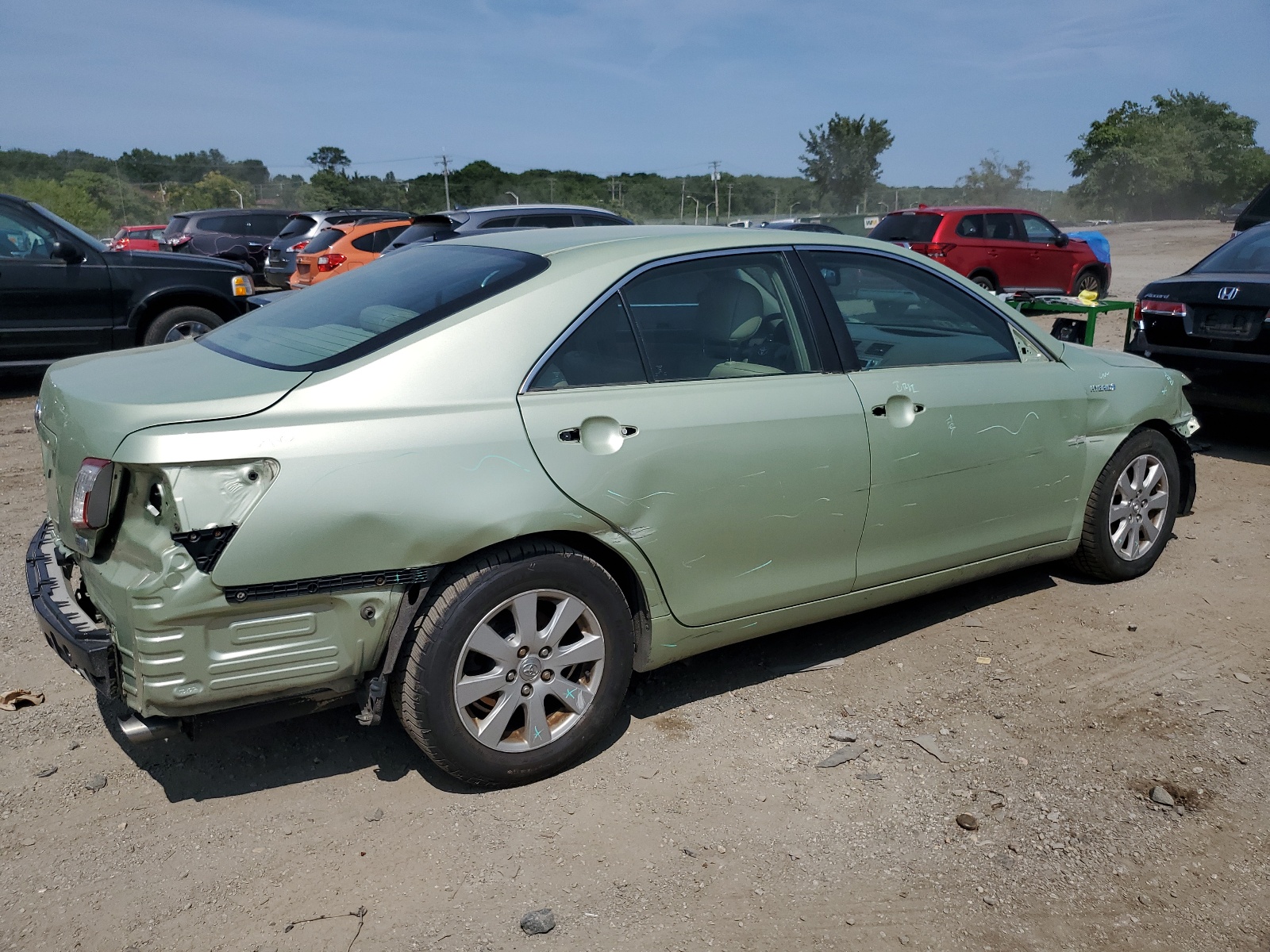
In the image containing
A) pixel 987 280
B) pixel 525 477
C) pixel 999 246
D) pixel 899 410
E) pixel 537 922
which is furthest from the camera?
pixel 987 280

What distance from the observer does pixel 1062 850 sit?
2.89 metres

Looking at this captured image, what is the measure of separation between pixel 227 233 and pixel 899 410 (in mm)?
21418

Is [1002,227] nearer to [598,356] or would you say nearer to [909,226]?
[909,226]

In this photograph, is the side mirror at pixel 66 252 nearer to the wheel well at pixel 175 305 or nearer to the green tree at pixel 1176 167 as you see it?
the wheel well at pixel 175 305

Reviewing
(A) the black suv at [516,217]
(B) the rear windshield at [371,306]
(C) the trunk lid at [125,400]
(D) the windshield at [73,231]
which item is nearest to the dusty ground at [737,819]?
(C) the trunk lid at [125,400]

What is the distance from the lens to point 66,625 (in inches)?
113

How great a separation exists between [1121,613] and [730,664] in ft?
5.98

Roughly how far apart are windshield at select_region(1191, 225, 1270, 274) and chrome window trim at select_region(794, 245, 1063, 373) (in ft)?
12.0

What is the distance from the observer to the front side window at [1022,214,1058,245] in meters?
16.6

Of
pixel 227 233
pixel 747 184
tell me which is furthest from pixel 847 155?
pixel 227 233

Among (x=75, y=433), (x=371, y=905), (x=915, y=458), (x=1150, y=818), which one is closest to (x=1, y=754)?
(x=75, y=433)

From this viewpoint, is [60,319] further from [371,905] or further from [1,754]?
[371,905]

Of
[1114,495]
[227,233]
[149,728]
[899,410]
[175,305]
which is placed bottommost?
[149,728]

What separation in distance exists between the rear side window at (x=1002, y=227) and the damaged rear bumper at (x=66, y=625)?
15.4 metres
